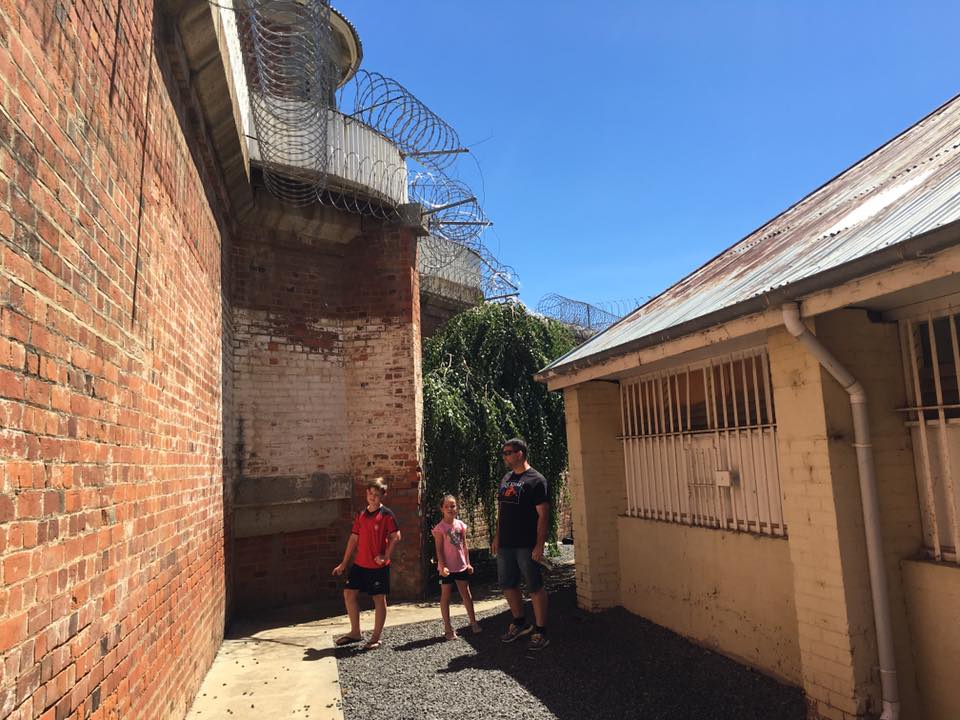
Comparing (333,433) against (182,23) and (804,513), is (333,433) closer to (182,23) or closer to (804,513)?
(182,23)

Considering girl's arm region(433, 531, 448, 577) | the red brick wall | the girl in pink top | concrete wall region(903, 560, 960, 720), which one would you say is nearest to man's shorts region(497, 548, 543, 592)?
the girl in pink top

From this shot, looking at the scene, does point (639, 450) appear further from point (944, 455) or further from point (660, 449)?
point (944, 455)

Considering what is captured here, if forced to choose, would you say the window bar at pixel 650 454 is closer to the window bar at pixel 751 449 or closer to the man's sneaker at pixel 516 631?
the window bar at pixel 751 449

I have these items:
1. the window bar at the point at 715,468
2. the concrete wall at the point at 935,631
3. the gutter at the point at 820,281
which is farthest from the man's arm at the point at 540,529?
the concrete wall at the point at 935,631

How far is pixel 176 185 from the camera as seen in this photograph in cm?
465

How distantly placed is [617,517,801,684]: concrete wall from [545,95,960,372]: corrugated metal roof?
1.75 meters

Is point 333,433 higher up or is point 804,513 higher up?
point 333,433

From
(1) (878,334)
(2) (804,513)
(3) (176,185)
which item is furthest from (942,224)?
(3) (176,185)

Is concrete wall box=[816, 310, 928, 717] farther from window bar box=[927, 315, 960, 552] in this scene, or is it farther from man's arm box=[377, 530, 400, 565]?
man's arm box=[377, 530, 400, 565]

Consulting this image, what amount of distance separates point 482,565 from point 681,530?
208 inches

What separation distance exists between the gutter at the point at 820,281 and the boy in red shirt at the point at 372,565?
2.69 metres

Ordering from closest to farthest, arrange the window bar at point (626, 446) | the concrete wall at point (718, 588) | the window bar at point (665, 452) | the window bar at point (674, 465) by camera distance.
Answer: the concrete wall at point (718, 588) → the window bar at point (674, 465) → the window bar at point (665, 452) → the window bar at point (626, 446)

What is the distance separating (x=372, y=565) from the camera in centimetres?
643

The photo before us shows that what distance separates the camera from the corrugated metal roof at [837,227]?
3.65m
